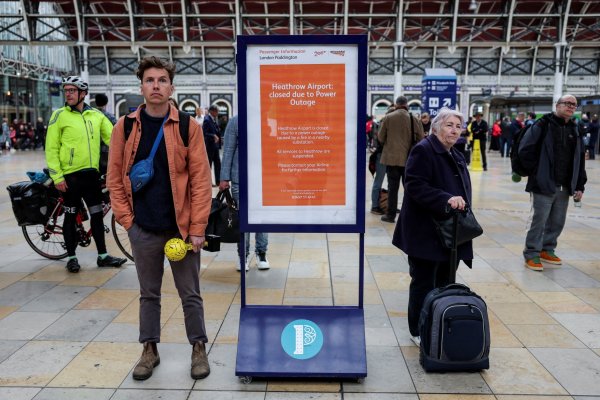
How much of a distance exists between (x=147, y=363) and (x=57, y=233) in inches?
125

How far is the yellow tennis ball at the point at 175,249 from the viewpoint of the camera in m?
3.06

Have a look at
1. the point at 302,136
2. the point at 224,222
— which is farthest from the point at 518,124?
the point at 302,136

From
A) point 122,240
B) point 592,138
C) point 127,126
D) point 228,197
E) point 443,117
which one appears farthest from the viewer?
point 592,138

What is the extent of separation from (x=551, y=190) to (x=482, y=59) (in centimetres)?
3053

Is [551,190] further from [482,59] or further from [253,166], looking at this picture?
[482,59]

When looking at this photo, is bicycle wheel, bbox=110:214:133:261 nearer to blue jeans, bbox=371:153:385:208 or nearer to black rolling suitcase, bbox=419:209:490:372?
black rolling suitcase, bbox=419:209:490:372

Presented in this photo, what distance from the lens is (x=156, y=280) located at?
3316 mm

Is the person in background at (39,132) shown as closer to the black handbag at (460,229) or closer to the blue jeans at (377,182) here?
the blue jeans at (377,182)

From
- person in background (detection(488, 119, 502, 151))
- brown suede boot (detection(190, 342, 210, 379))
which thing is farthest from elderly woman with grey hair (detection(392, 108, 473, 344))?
person in background (detection(488, 119, 502, 151))

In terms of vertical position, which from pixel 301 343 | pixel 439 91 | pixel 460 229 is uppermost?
pixel 439 91

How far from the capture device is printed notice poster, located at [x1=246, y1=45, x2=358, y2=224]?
318 cm

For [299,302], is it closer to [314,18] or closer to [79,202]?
[79,202]

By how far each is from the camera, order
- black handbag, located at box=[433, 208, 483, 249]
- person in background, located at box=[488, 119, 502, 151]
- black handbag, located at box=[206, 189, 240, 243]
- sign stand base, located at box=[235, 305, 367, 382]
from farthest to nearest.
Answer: person in background, located at box=[488, 119, 502, 151]
black handbag, located at box=[206, 189, 240, 243]
black handbag, located at box=[433, 208, 483, 249]
sign stand base, located at box=[235, 305, 367, 382]

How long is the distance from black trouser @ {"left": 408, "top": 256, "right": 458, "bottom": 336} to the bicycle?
3.28 metres
